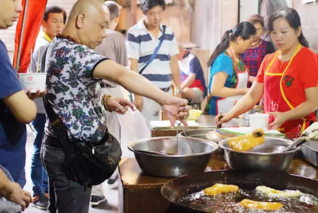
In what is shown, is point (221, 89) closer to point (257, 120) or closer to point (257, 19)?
point (257, 120)

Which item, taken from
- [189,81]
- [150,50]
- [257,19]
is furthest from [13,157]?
[189,81]

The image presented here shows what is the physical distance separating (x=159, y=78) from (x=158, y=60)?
19cm

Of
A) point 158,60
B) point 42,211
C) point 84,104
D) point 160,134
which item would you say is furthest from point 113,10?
point 84,104

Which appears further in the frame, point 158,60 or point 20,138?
point 158,60

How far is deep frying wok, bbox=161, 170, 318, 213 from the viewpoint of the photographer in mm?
1604

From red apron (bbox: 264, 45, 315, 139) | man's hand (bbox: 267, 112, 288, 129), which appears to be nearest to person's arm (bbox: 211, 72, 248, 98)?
red apron (bbox: 264, 45, 315, 139)

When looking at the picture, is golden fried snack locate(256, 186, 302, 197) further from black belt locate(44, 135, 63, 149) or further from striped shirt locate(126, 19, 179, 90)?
striped shirt locate(126, 19, 179, 90)

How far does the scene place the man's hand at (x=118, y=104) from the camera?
2314 mm

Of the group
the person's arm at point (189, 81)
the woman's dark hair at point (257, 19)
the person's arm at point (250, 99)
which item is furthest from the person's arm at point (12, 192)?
the person's arm at point (189, 81)

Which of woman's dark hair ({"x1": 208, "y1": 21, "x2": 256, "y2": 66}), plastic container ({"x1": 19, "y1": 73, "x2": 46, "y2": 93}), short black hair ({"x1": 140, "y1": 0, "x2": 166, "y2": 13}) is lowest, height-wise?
plastic container ({"x1": 19, "y1": 73, "x2": 46, "y2": 93})

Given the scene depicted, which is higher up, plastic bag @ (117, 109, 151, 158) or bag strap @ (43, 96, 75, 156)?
bag strap @ (43, 96, 75, 156)

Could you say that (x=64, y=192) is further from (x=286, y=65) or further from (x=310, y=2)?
(x=310, y=2)

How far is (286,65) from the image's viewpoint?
2.72 metres

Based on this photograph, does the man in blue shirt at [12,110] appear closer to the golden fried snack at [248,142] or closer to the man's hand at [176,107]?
the man's hand at [176,107]
